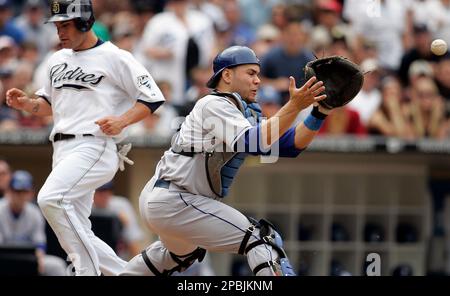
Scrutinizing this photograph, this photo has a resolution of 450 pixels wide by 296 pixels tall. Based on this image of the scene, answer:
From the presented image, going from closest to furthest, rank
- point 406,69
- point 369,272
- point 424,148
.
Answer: point 369,272, point 424,148, point 406,69

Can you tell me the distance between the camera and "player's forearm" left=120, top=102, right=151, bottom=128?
8.93m

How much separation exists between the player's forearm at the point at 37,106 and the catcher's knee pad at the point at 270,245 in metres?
1.91

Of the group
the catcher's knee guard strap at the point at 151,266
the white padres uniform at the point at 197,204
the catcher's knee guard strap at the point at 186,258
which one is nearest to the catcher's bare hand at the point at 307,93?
the white padres uniform at the point at 197,204

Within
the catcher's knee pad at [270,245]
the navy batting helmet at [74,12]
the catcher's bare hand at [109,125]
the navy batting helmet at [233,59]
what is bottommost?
the catcher's knee pad at [270,245]

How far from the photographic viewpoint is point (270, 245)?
819 cm

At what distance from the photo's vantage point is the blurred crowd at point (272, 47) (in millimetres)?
14062

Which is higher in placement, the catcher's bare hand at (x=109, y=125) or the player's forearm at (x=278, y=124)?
the player's forearm at (x=278, y=124)

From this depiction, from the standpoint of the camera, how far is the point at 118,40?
14672 millimetres

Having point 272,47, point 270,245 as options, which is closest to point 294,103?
Result: point 270,245

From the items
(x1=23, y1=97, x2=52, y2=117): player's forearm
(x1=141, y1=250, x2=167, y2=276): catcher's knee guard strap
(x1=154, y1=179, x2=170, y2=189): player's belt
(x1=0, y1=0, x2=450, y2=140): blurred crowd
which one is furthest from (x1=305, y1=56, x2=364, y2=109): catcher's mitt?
(x1=0, y1=0, x2=450, y2=140): blurred crowd

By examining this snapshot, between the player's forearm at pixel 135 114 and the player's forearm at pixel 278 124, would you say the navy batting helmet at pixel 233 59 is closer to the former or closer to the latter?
the player's forearm at pixel 278 124
